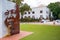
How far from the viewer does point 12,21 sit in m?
5.11

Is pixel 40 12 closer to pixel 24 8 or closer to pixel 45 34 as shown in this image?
pixel 24 8

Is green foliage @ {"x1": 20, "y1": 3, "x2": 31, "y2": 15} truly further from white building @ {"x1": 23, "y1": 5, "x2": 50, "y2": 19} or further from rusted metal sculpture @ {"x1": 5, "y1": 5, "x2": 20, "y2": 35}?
rusted metal sculpture @ {"x1": 5, "y1": 5, "x2": 20, "y2": 35}

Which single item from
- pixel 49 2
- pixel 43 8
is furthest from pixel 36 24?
pixel 49 2

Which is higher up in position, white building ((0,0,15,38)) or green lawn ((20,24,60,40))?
white building ((0,0,15,38))

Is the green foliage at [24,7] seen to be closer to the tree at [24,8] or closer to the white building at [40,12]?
the tree at [24,8]

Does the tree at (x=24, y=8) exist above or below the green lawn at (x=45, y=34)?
above

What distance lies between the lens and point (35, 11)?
22.1ft

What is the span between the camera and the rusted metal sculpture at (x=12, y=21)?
4.81 m

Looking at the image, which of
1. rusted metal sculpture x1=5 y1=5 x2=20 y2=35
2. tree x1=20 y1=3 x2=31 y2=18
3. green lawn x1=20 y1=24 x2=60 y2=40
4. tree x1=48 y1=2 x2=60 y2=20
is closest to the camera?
green lawn x1=20 y1=24 x2=60 y2=40

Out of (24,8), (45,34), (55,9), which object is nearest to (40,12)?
(55,9)

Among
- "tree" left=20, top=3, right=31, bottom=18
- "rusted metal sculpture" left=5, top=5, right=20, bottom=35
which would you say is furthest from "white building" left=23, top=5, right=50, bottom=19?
"rusted metal sculpture" left=5, top=5, right=20, bottom=35

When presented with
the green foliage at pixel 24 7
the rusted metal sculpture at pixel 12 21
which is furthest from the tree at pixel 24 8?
the rusted metal sculpture at pixel 12 21

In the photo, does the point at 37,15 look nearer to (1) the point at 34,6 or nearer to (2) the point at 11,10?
(1) the point at 34,6

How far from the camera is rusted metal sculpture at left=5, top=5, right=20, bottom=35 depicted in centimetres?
481
